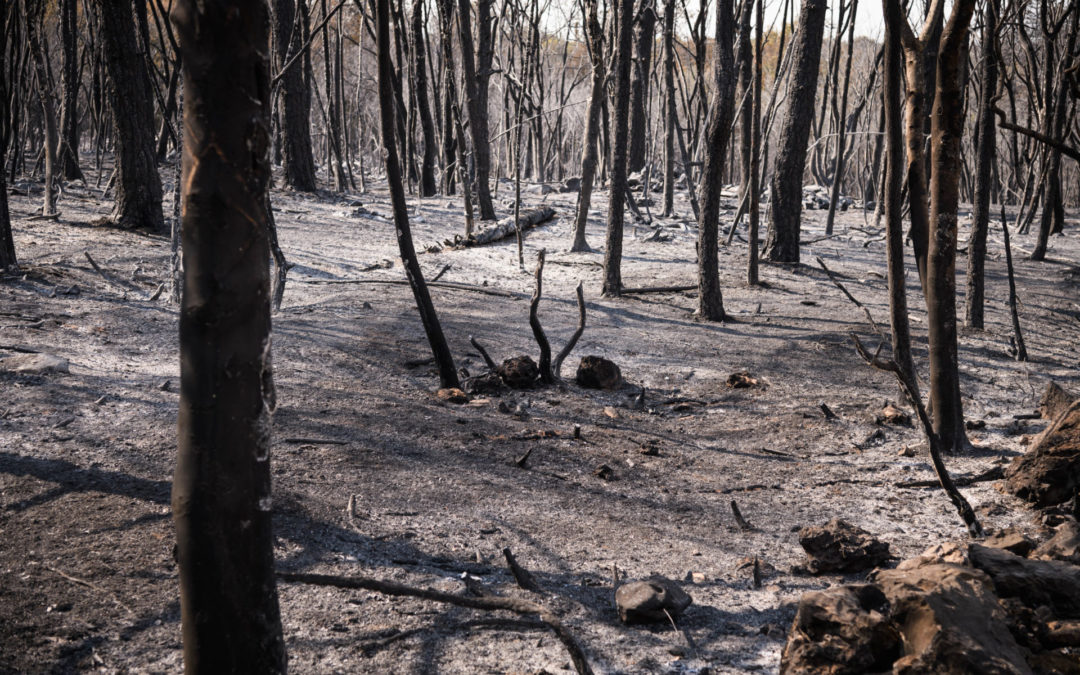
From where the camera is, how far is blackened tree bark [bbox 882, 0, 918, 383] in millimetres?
3818

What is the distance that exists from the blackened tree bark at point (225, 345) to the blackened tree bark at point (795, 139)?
25.5 feet

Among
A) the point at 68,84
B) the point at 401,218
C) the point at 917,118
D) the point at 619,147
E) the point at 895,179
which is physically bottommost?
the point at 401,218

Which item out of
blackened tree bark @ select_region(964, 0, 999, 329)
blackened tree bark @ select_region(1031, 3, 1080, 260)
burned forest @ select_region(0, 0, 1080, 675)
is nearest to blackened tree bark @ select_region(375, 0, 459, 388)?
burned forest @ select_region(0, 0, 1080, 675)

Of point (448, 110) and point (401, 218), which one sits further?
point (448, 110)

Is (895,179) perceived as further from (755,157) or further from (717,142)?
(755,157)

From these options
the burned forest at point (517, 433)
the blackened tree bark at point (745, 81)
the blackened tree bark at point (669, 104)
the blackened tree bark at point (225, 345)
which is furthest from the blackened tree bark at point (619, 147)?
the blackened tree bark at point (225, 345)

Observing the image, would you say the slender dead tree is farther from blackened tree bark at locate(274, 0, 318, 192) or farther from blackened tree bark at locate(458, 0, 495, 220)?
blackened tree bark at locate(274, 0, 318, 192)

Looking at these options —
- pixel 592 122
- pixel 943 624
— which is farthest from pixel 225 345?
pixel 592 122

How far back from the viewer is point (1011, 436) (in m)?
4.48

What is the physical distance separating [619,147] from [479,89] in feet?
18.2

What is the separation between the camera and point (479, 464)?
3967 millimetres

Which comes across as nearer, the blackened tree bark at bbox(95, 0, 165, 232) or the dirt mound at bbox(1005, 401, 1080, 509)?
the dirt mound at bbox(1005, 401, 1080, 509)

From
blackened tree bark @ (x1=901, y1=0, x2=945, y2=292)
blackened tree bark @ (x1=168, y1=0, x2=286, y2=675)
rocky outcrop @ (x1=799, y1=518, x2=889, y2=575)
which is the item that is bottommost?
rocky outcrop @ (x1=799, y1=518, x2=889, y2=575)

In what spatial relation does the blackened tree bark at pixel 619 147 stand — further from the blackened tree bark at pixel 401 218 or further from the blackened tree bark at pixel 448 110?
the blackened tree bark at pixel 448 110
